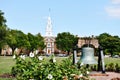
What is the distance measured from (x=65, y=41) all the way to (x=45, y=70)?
110 m

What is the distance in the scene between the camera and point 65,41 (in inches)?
4670

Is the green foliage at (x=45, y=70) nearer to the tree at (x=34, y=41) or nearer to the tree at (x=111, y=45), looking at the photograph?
the tree at (x=111, y=45)

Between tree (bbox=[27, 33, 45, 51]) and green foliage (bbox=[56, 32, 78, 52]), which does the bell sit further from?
tree (bbox=[27, 33, 45, 51])

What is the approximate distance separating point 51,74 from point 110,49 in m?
96.5

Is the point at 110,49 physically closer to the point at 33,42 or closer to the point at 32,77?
the point at 33,42

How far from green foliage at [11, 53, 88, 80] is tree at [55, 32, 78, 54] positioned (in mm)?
106457

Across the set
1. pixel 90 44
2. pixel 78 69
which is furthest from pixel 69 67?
pixel 90 44

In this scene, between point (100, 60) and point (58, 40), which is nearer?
point (100, 60)

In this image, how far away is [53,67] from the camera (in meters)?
9.23

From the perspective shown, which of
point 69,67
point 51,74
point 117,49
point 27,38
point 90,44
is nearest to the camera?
point 51,74

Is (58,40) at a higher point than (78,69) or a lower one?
higher

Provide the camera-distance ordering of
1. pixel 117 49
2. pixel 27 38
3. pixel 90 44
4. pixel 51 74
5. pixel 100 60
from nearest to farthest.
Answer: pixel 51 74 < pixel 90 44 < pixel 100 60 < pixel 117 49 < pixel 27 38

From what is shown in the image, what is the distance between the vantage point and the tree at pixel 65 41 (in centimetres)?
11819

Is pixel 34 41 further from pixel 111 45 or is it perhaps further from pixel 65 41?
pixel 111 45
